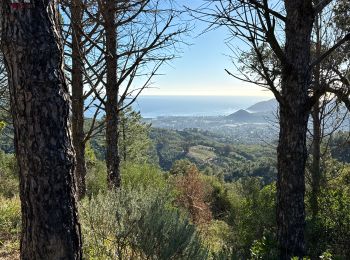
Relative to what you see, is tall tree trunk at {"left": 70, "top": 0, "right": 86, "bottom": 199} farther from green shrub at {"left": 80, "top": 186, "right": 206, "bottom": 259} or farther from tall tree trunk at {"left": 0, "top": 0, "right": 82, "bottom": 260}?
tall tree trunk at {"left": 0, "top": 0, "right": 82, "bottom": 260}

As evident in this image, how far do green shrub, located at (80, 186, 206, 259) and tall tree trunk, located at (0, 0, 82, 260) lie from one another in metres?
1.22

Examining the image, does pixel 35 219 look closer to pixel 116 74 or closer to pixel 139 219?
pixel 139 219

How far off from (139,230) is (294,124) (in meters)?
1.96

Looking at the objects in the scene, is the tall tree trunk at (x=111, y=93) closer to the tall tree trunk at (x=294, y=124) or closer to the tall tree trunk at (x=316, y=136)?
the tall tree trunk at (x=294, y=124)

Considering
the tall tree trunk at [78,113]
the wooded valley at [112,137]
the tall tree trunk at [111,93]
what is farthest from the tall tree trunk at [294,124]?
the tall tree trunk at [78,113]

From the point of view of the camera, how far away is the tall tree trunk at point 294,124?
381 centimetres

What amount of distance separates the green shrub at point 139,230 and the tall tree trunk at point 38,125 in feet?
4.00

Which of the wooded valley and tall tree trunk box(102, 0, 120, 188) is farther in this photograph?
tall tree trunk box(102, 0, 120, 188)

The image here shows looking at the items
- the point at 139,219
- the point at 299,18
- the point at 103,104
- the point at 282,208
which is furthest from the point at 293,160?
the point at 103,104

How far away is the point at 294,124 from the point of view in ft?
12.7

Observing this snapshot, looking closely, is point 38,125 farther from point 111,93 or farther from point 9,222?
point 9,222

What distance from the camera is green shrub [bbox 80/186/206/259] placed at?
3.18 meters

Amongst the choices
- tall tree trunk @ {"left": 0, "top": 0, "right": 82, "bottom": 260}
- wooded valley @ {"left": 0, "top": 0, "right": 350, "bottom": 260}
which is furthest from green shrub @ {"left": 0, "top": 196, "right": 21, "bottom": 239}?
tall tree trunk @ {"left": 0, "top": 0, "right": 82, "bottom": 260}

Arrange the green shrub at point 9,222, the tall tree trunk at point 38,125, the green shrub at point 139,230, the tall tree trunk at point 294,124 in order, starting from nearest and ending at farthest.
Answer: the tall tree trunk at point 38,125 < the green shrub at point 139,230 < the tall tree trunk at point 294,124 < the green shrub at point 9,222
